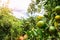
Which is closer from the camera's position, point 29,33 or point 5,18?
point 29,33

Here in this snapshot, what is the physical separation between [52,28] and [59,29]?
42 millimetres

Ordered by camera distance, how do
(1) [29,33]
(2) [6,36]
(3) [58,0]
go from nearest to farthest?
(3) [58,0] < (1) [29,33] < (2) [6,36]

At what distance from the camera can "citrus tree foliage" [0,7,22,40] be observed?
18.9 ft

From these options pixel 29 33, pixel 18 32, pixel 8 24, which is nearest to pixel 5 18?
pixel 8 24

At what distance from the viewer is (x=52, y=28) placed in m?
1.17

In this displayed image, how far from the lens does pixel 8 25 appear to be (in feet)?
19.4

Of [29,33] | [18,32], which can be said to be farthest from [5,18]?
[29,33]

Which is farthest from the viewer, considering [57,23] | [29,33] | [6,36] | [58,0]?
[6,36]

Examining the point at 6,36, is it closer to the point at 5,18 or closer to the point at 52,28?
the point at 5,18

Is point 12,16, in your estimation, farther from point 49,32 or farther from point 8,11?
point 49,32

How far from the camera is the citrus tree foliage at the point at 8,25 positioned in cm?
576

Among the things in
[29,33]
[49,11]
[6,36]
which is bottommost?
[6,36]

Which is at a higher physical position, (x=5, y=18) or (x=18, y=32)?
(x=5, y=18)

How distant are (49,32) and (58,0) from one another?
21 centimetres
